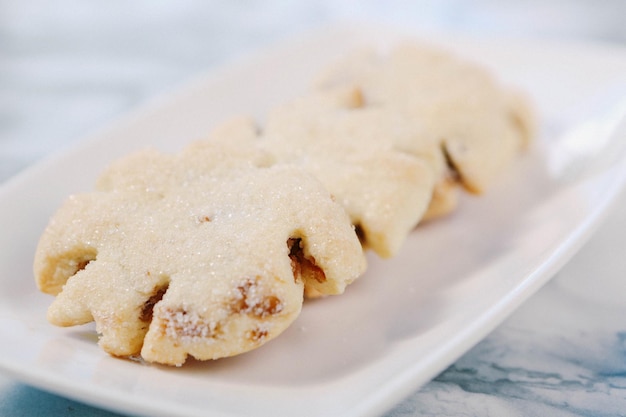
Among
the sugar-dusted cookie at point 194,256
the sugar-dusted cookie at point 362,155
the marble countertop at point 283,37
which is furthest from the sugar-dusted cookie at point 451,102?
the sugar-dusted cookie at point 194,256

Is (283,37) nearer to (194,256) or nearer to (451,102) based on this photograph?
(451,102)

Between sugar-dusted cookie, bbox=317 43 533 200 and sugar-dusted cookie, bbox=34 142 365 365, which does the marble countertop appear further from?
sugar-dusted cookie, bbox=317 43 533 200

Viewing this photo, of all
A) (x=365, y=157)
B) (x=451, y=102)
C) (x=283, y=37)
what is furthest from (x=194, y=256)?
(x=283, y=37)

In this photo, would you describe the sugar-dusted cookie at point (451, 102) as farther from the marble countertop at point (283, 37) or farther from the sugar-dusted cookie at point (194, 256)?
the sugar-dusted cookie at point (194, 256)

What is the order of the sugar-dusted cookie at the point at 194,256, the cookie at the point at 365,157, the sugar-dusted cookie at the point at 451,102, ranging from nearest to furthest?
the sugar-dusted cookie at the point at 194,256
the cookie at the point at 365,157
the sugar-dusted cookie at the point at 451,102

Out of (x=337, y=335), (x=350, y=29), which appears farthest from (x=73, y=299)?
(x=350, y=29)

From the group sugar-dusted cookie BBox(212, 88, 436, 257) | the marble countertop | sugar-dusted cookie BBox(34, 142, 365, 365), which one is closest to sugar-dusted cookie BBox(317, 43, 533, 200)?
sugar-dusted cookie BBox(212, 88, 436, 257)
